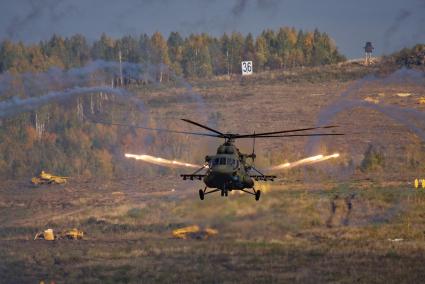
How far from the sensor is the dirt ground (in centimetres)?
8638

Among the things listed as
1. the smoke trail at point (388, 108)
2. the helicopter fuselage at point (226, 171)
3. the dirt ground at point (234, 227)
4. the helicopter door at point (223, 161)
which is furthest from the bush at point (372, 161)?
the helicopter door at point (223, 161)

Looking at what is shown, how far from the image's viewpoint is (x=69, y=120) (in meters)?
159

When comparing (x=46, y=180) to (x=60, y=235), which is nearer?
(x=60, y=235)

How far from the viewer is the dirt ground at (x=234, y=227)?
8638 cm

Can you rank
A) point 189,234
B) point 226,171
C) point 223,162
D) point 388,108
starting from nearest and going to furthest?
point 226,171 < point 223,162 < point 189,234 < point 388,108

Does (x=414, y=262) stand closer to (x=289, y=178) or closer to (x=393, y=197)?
(x=393, y=197)

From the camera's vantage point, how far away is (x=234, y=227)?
81.6 metres

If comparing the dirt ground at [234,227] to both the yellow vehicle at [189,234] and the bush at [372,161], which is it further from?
the bush at [372,161]

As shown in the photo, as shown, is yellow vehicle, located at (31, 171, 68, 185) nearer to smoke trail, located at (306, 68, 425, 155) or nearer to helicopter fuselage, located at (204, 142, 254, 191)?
smoke trail, located at (306, 68, 425, 155)

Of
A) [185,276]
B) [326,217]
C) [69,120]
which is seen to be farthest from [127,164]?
[185,276]

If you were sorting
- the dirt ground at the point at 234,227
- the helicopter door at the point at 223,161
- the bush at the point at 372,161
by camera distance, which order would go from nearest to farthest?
the helicopter door at the point at 223,161 → the dirt ground at the point at 234,227 → the bush at the point at 372,161

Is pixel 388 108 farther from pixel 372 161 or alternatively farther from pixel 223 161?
pixel 223 161

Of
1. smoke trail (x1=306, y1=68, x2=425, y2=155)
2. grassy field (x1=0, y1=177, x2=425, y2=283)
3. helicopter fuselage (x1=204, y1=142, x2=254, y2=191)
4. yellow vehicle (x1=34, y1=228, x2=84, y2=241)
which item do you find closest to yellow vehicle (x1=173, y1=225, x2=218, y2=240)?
grassy field (x1=0, y1=177, x2=425, y2=283)

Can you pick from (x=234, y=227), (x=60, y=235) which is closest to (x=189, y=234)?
(x=60, y=235)
